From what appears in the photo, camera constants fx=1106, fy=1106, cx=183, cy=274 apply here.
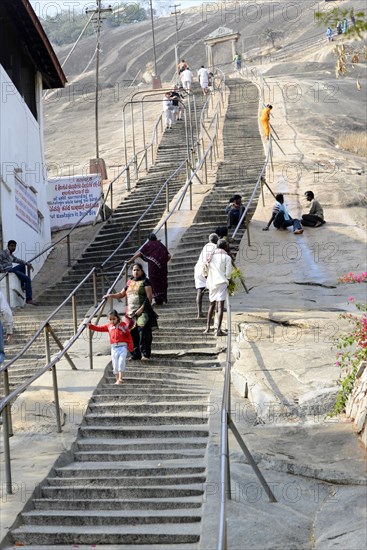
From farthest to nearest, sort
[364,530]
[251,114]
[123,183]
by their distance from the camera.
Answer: [251,114], [123,183], [364,530]

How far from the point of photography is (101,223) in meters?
26.5

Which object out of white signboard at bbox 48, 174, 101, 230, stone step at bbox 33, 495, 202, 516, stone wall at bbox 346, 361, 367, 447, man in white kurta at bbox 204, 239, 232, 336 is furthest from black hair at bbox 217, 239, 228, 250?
white signboard at bbox 48, 174, 101, 230

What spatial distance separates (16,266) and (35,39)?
6.51 meters

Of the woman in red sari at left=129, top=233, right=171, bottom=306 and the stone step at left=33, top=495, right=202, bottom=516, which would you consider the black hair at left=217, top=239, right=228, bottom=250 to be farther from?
the stone step at left=33, top=495, right=202, bottom=516

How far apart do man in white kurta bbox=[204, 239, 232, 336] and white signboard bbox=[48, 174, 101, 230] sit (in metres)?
10.9

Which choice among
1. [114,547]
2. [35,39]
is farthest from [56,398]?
[35,39]

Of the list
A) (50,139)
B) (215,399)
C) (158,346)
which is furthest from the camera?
(50,139)

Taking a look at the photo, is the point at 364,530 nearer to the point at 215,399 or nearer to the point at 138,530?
the point at 138,530

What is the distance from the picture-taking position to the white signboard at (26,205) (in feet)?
73.8

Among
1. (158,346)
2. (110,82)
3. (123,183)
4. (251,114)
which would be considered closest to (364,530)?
(158,346)

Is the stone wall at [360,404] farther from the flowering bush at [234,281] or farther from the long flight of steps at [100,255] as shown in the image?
the long flight of steps at [100,255]

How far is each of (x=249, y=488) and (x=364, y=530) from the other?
1376 millimetres

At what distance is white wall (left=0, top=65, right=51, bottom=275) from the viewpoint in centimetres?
2155

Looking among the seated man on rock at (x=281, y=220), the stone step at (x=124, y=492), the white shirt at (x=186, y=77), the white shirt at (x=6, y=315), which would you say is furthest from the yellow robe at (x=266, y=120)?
the stone step at (x=124, y=492)
